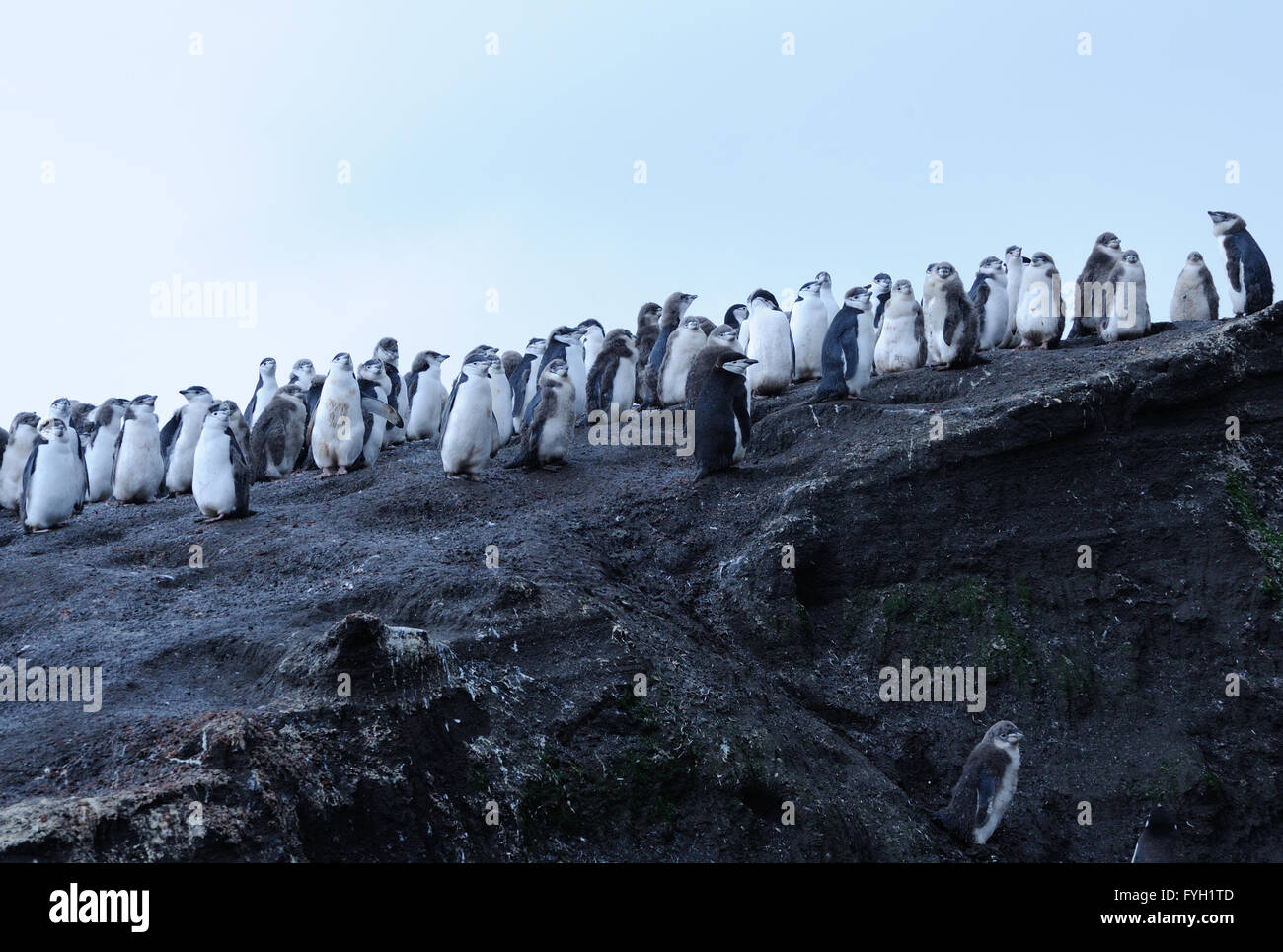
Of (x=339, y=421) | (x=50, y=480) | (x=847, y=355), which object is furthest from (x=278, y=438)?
(x=847, y=355)

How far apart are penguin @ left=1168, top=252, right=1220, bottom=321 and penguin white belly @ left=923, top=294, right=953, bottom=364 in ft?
13.8

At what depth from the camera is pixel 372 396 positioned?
1437 cm

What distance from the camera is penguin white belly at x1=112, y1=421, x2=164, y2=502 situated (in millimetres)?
13539

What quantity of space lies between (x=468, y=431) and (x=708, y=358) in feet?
7.73

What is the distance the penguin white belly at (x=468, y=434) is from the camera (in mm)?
11602

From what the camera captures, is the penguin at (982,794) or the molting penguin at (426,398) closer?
the penguin at (982,794)

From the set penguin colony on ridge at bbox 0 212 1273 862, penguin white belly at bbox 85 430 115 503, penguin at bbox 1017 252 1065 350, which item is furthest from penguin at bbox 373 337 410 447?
penguin at bbox 1017 252 1065 350

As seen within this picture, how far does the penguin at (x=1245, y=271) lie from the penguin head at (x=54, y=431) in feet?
42.6

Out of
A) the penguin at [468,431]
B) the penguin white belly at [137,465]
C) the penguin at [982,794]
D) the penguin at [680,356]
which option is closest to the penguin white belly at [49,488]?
the penguin white belly at [137,465]

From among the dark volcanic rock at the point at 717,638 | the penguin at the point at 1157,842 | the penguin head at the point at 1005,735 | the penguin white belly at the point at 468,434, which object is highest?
the penguin white belly at the point at 468,434

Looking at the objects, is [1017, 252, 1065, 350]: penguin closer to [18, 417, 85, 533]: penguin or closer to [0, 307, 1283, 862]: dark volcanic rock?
[0, 307, 1283, 862]: dark volcanic rock

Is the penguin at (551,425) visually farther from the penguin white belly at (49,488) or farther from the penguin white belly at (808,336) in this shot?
the penguin white belly at (49,488)

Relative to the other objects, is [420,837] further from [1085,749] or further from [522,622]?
[1085,749]
